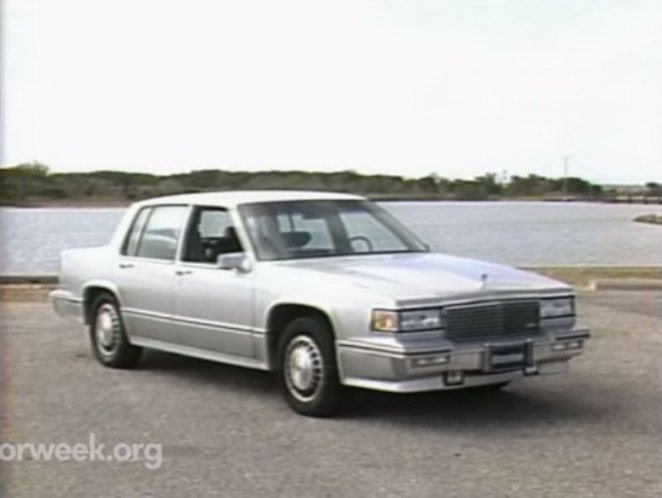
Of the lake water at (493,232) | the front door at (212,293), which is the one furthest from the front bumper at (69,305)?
the front door at (212,293)

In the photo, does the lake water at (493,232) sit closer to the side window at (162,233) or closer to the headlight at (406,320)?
the side window at (162,233)

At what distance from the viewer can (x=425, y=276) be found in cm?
663

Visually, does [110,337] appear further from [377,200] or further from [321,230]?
[377,200]

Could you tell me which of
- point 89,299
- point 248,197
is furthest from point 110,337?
point 248,197

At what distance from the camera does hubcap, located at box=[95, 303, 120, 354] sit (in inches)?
325

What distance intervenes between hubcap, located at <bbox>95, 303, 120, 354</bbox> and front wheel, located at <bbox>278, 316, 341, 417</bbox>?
1996 millimetres

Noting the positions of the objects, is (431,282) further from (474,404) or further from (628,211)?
(628,211)

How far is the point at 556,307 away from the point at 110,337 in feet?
11.4

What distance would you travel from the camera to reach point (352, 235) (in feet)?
25.1

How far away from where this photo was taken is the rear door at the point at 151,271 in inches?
306

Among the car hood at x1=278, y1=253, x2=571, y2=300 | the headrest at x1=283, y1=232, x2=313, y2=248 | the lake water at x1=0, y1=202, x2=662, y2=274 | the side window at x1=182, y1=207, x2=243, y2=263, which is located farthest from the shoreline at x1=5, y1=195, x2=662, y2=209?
the car hood at x1=278, y1=253, x2=571, y2=300

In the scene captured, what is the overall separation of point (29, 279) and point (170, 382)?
788 cm

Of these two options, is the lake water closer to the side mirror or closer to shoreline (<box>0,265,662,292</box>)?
shoreline (<box>0,265,662,292</box>)

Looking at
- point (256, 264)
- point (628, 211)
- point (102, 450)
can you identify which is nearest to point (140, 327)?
point (256, 264)
